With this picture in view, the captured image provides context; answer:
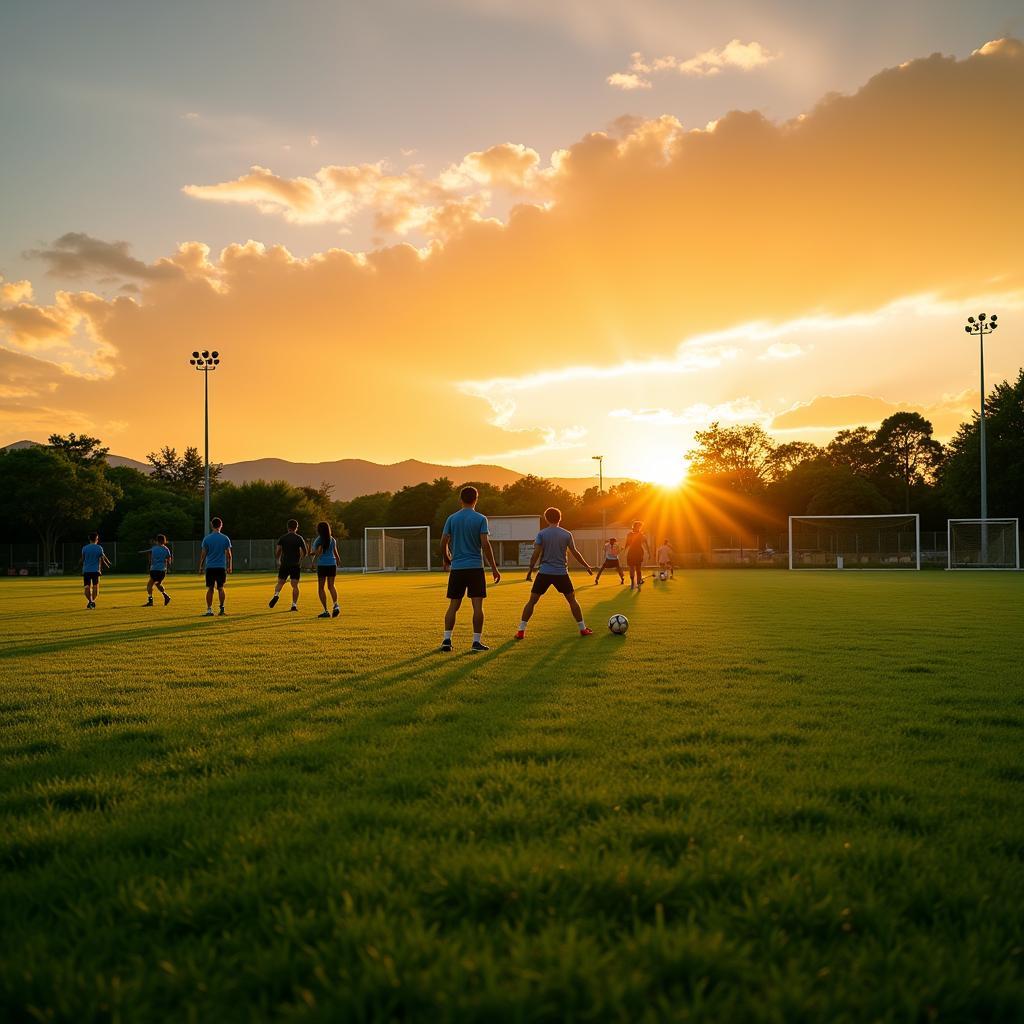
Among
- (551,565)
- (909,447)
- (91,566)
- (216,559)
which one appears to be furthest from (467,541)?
(909,447)

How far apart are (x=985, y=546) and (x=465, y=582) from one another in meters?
47.5

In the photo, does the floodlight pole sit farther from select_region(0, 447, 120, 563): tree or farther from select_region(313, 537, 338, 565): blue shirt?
select_region(0, 447, 120, 563): tree

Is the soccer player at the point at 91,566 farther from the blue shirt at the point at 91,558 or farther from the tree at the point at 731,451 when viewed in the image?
the tree at the point at 731,451

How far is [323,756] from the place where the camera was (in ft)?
16.4

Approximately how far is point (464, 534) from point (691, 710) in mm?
5037

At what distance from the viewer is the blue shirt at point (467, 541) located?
424 inches

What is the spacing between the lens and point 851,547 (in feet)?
183

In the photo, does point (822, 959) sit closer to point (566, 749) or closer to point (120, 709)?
point (566, 749)

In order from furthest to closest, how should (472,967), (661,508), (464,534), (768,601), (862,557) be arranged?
1. (661,508)
2. (862,557)
3. (768,601)
4. (464,534)
5. (472,967)

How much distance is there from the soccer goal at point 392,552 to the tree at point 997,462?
137 feet

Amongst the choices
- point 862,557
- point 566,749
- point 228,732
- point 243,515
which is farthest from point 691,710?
point 243,515

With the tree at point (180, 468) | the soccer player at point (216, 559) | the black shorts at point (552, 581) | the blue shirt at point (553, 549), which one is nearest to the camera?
the black shorts at point (552, 581)

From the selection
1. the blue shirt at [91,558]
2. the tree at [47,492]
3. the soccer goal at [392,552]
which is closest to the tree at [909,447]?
the soccer goal at [392,552]

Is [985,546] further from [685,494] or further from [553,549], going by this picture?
[553,549]
